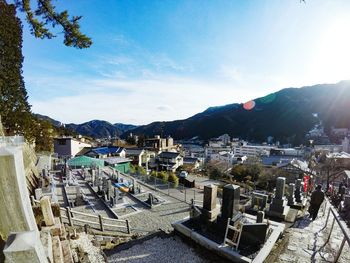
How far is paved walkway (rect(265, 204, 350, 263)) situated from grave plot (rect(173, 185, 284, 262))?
32 centimetres

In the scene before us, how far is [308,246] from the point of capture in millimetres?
6762

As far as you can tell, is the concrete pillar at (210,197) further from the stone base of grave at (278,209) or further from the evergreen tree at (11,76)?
the evergreen tree at (11,76)

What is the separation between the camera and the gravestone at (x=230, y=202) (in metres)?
7.48

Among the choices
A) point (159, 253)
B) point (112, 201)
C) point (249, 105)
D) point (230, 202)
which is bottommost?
point (112, 201)

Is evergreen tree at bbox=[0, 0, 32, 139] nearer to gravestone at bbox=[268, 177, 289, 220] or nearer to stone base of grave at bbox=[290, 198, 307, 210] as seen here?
gravestone at bbox=[268, 177, 289, 220]

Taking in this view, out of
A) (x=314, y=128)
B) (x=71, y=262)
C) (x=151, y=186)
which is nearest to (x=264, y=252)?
(x=71, y=262)

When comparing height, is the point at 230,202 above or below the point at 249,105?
below

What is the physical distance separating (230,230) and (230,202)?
891mm

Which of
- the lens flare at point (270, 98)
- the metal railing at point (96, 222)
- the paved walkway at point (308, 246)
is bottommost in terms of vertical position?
the metal railing at point (96, 222)

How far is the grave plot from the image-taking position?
21.2 feet

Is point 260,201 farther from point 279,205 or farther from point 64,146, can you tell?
point 64,146

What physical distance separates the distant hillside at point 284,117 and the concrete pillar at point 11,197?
8935cm

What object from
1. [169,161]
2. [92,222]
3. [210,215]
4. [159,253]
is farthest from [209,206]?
[169,161]

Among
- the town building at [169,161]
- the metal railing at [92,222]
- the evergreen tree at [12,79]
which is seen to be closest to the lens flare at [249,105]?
the town building at [169,161]
